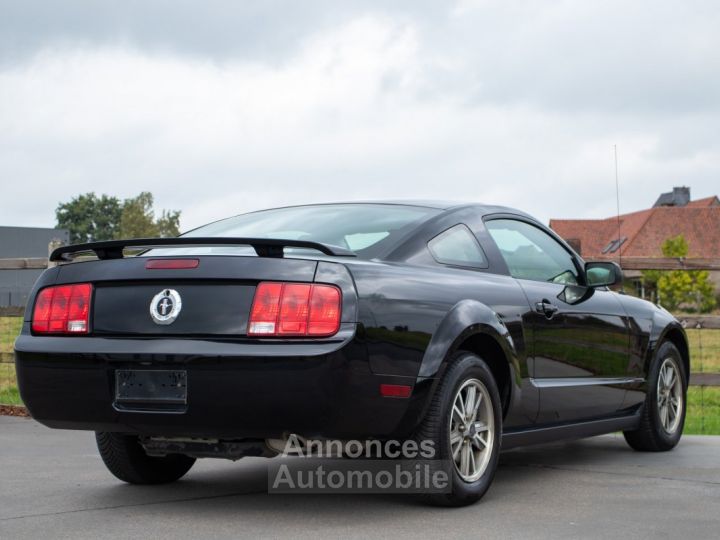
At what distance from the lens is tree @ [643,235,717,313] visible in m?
86.6

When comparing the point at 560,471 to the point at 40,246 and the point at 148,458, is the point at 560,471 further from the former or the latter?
the point at 40,246

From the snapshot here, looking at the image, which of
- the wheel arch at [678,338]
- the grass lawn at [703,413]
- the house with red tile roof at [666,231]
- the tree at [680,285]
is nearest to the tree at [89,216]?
the house with red tile roof at [666,231]

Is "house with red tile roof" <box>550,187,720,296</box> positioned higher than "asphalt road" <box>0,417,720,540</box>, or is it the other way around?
"house with red tile roof" <box>550,187,720,296</box>

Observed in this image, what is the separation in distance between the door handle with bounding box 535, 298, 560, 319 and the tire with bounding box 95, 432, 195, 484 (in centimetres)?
198

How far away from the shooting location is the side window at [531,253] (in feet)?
20.0

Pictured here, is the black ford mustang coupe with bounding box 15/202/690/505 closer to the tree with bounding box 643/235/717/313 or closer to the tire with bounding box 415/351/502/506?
the tire with bounding box 415/351/502/506

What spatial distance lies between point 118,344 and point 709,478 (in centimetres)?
329

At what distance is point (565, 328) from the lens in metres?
6.16

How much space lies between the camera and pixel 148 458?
5.90 m

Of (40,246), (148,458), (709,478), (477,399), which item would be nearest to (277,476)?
(148,458)

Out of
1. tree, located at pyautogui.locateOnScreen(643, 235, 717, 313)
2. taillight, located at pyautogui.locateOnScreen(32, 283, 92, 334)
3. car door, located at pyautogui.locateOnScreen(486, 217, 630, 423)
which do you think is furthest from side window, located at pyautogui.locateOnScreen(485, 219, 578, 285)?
tree, located at pyautogui.locateOnScreen(643, 235, 717, 313)

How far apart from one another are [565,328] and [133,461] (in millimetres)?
2303

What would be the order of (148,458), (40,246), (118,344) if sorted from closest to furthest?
1. (118,344)
2. (148,458)
3. (40,246)

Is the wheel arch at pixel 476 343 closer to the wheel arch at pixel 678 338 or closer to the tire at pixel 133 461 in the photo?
the tire at pixel 133 461
